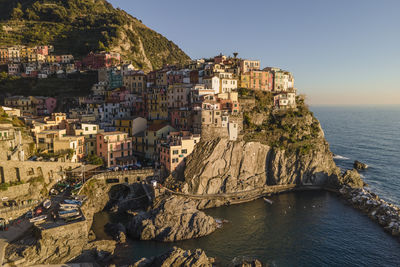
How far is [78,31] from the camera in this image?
127 metres

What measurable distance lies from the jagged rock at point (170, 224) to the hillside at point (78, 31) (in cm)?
8343

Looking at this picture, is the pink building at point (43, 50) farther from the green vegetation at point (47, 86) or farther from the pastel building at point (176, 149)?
the pastel building at point (176, 149)

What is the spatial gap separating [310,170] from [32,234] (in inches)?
2170

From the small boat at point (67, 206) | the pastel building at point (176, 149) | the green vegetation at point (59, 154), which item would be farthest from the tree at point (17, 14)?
the small boat at point (67, 206)

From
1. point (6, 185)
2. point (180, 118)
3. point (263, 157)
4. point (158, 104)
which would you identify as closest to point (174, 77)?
point (158, 104)

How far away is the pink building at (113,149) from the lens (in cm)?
5503

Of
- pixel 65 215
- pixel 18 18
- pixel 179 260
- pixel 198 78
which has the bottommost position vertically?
pixel 179 260

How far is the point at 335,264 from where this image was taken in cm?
3588

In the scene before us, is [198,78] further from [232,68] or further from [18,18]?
[18,18]

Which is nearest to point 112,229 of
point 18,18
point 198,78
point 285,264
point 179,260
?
point 179,260

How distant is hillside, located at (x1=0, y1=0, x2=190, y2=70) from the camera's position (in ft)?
385

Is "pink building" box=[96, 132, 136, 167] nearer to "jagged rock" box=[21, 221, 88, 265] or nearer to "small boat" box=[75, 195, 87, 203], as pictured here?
"small boat" box=[75, 195, 87, 203]

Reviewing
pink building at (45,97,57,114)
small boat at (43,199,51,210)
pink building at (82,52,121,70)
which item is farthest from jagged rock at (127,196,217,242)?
pink building at (82,52,121,70)

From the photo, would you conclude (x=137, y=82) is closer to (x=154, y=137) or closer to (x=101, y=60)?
(x=101, y=60)
